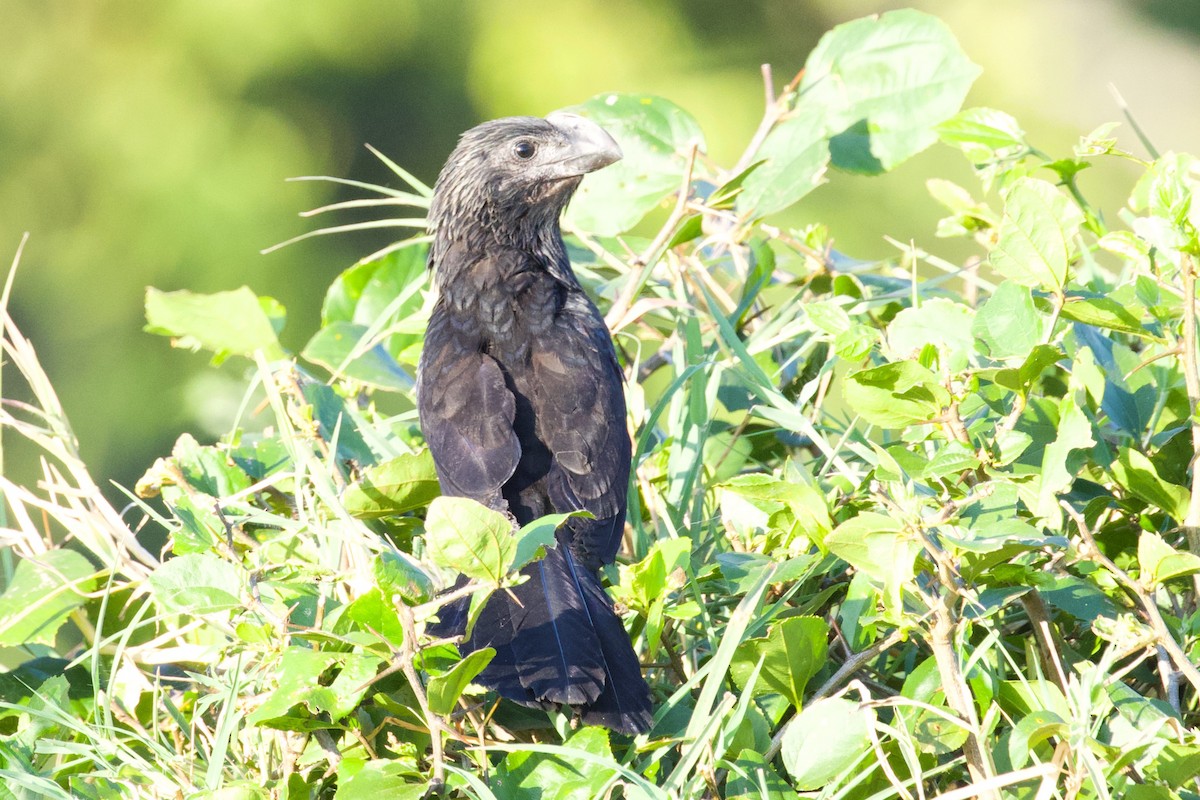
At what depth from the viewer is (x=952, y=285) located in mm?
3373

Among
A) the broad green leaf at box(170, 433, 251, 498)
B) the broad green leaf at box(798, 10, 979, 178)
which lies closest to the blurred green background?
the broad green leaf at box(798, 10, 979, 178)

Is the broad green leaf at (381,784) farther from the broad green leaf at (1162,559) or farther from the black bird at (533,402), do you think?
the broad green leaf at (1162,559)

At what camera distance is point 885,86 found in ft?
7.71

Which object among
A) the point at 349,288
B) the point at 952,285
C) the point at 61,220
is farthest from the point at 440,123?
the point at 349,288

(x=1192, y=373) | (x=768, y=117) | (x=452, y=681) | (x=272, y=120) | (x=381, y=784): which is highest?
(x=768, y=117)

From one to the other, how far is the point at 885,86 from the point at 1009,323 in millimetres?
986

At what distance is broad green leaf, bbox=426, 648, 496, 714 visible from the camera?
1259mm

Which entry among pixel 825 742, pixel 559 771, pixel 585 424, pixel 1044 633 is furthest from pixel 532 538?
pixel 585 424

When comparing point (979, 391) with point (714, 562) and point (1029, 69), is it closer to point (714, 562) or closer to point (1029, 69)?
point (714, 562)

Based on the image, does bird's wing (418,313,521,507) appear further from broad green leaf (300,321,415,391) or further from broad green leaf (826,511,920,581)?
broad green leaf (826,511,920,581)

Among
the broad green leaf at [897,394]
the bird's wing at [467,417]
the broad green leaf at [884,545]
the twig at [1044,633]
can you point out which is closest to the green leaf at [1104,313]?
the broad green leaf at [897,394]

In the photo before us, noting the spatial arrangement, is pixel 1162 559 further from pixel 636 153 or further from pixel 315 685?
pixel 636 153

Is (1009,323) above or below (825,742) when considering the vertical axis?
above

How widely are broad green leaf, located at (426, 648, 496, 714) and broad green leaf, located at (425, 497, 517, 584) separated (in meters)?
0.09
